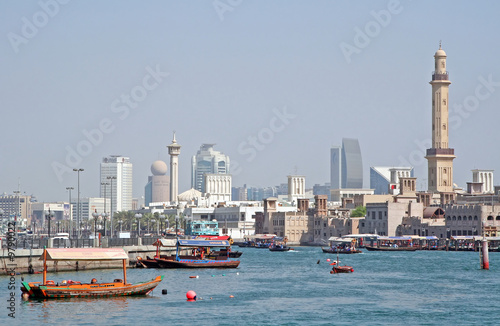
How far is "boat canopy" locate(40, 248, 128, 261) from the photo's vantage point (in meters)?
76.1

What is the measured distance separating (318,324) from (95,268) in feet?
145

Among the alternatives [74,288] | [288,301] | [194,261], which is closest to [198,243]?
[194,261]

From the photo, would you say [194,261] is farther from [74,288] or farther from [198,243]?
[74,288]

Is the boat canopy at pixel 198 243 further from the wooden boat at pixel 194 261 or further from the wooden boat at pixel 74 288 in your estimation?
the wooden boat at pixel 74 288

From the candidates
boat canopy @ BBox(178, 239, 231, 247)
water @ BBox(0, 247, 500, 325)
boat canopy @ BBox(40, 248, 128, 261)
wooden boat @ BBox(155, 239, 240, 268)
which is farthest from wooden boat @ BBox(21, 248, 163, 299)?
boat canopy @ BBox(178, 239, 231, 247)

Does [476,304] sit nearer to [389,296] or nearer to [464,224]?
[389,296]

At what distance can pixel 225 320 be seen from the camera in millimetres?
64750

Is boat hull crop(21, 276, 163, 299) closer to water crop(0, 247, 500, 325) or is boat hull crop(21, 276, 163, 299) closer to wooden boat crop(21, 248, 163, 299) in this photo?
wooden boat crop(21, 248, 163, 299)

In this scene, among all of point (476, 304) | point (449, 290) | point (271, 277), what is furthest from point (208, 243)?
point (476, 304)

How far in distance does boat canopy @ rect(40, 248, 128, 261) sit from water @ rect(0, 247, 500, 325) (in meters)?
4.17

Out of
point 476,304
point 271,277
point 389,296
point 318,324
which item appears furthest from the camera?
point 271,277

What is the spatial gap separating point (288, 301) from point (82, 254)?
1673 cm

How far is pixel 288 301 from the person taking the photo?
250 feet

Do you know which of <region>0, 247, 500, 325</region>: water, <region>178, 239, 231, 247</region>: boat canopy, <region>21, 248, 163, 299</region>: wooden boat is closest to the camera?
<region>0, 247, 500, 325</region>: water
